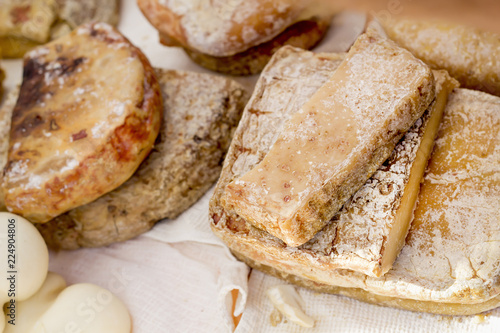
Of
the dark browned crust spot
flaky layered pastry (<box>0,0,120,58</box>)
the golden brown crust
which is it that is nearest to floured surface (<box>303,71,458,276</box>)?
the golden brown crust

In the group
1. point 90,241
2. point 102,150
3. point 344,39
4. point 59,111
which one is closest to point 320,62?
point 344,39

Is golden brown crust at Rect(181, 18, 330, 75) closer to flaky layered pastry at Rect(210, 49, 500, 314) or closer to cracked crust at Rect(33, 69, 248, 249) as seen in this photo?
cracked crust at Rect(33, 69, 248, 249)

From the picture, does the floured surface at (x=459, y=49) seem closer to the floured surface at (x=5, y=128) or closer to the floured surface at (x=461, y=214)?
the floured surface at (x=461, y=214)

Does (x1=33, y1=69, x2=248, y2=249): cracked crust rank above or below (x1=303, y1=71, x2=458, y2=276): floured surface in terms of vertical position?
below

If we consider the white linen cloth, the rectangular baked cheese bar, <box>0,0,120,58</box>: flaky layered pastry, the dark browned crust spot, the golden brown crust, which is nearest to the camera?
the rectangular baked cheese bar

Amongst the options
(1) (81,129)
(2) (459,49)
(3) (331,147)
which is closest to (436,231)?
(3) (331,147)

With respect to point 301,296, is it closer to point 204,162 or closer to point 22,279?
point 204,162

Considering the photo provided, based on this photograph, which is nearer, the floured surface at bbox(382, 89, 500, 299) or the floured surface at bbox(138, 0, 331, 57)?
the floured surface at bbox(382, 89, 500, 299)

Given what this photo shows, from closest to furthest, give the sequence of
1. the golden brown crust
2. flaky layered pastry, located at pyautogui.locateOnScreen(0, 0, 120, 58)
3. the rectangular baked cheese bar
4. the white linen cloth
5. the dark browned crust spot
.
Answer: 1. the rectangular baked cheese bar
2. the white linen cloth
3. the dark browned crust spot
4. the golden brown crust
5. flaky layered pastry, located at pyautogui.locateOnScreen(0, 0, 120, 58)
